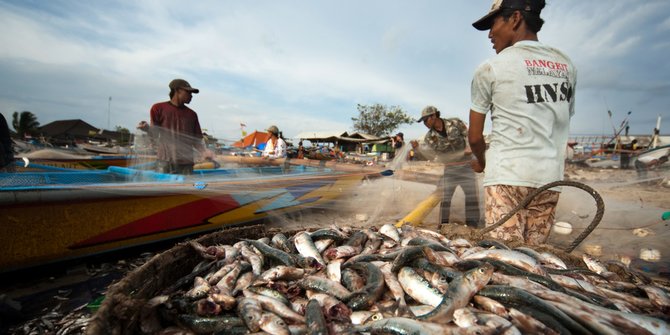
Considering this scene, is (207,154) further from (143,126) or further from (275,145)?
(275,145)

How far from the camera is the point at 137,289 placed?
1797mm

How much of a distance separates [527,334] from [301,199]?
15.2 ft

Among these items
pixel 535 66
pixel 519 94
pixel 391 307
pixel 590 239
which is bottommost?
pixel 590 239

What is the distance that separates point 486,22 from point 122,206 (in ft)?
16.9

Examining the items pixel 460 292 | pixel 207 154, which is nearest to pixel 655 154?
pixel 460 292

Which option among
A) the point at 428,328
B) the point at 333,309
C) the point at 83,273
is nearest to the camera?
the point at 428,328

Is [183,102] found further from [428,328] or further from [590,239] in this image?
[590,239]

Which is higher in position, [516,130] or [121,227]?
[516,130]

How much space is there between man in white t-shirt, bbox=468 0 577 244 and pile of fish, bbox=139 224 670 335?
53 centimetres

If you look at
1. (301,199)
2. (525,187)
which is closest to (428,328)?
(525,187)

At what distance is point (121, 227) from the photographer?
180 inches

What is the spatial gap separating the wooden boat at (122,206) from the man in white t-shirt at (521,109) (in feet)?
11.0

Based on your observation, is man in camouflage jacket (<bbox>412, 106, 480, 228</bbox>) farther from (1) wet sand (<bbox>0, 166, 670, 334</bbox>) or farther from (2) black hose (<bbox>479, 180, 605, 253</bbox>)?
(2) black hose (<bbox>479, 180, 605, 253</bbox>)

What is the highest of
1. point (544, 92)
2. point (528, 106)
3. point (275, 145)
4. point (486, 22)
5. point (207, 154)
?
point (486, 22)
